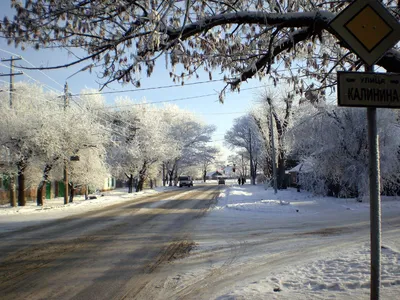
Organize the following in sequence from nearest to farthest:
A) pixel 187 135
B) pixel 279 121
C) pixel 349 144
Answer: pixel 349 144, pixel 279 121, pixel 187 135

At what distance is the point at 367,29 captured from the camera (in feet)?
10.1

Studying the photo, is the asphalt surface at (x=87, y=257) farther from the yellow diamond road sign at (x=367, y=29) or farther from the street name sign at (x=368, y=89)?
the yellow diamond road sign at (x=367, y=29)

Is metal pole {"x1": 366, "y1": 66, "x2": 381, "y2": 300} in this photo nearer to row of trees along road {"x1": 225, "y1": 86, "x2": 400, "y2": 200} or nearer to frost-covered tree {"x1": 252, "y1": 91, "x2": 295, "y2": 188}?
row of trees along road {"x1": 225, "y1": 86, "x2": 400, "y2": 200}

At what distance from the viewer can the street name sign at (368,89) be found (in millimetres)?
2977

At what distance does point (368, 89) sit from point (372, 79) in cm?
10

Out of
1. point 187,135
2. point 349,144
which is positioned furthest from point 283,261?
point 187,135

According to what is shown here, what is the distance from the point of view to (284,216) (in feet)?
49.5

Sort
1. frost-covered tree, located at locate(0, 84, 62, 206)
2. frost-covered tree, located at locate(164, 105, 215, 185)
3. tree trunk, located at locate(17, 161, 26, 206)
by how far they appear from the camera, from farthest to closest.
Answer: frost-covered tree, located at locate(164, 105, 215, 185), tree trunk, located at locate(17, 161, 26, 206), frost-covered tree, located at locate(0, 84, 62, 206)

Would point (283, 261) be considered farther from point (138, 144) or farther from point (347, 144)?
point (138, 144)

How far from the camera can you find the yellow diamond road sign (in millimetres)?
3057

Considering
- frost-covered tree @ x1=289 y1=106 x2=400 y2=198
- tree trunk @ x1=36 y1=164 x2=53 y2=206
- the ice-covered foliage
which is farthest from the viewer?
tree trunk @ x1=36 y1=164 x2=53 y2=206

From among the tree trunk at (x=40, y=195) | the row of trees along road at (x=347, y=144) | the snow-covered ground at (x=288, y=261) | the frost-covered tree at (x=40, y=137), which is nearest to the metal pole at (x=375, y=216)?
the snow-covered ground at (x=288, y=261)

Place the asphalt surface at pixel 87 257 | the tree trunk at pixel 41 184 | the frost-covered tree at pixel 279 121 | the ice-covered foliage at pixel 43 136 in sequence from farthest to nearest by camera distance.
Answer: the frost-covered tree at pixel 279 121 → the tree trunk at pixel 41 184 → the ice-covered foliage at pixel 43 136 → the asphalt surface at pixel 87 257

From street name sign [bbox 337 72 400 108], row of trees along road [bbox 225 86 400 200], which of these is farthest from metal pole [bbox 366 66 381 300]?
row of trees along road [bbox 225 86 400 200]
